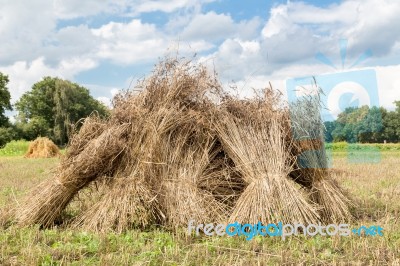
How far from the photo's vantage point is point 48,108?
50.8 m

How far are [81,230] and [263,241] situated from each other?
6.64 ft

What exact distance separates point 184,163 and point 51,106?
4896 centimetres

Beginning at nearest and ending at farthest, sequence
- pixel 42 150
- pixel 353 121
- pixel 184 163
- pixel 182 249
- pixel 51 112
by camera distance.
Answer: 1. pixel 182 249
2. pixel 184 163
3. pixel 353 121
4. pixel 42 150
5. pixel 51 112

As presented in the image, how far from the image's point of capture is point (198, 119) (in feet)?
18.0

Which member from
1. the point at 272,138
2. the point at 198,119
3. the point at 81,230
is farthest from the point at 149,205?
the point at 272,138

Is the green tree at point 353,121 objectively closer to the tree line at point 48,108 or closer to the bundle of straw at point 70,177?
the bundle of straw at point 70,177

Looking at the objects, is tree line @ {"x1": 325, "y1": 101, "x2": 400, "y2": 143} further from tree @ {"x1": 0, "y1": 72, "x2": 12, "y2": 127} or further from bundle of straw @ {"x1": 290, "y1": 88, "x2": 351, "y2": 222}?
tree @ {"x1": 0, "y1": 72, "x2": 12, "y2": 127}

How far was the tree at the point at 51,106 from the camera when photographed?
1847 inches

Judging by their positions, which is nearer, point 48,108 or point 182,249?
point 182,249

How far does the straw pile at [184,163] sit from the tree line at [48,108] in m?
38.7

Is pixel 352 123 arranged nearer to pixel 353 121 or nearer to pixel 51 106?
pixel 353 121

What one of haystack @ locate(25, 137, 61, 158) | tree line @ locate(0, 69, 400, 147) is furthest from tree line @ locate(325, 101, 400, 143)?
tree line @ locate(0, 69, 400, 147)

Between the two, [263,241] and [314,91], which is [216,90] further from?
[263,241]

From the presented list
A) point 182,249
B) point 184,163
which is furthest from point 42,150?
point 182,249
